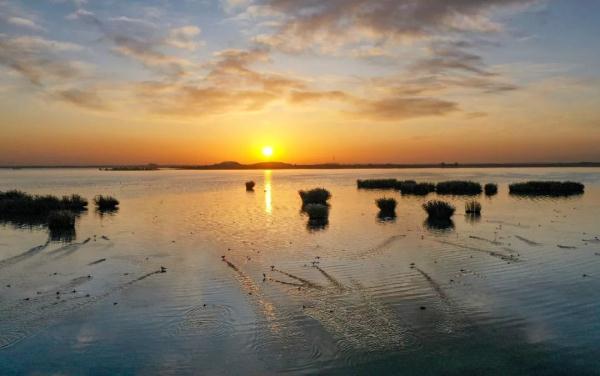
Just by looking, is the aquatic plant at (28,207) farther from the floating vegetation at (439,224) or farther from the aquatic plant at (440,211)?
the aquatic plant at (440,211)

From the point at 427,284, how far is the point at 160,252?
12879 millimetres

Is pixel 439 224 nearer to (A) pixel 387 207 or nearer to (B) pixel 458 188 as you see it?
(A) pixel 387 207

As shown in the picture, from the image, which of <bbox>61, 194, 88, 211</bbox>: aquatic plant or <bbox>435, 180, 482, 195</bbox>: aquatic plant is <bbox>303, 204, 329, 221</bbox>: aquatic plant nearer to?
<bbox>61, 194, 88, 211</bbox>: aquatic plant

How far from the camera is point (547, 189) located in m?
61.6

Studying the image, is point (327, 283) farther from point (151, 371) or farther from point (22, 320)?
point (22, 320)

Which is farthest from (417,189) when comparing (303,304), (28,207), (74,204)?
(303,304)

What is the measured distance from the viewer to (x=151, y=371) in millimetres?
9203

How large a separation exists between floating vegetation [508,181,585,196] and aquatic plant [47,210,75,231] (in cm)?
5236

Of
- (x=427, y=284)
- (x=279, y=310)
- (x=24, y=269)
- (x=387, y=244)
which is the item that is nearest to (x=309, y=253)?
(x=387, y=244)

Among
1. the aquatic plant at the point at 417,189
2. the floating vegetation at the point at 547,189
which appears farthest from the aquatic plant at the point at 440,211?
the floating vegetation at the point at 547,189

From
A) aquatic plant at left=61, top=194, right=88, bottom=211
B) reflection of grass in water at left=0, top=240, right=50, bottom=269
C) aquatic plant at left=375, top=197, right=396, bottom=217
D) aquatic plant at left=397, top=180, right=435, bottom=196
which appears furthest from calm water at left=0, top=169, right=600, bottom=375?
aquatic plant at left=397, top=180, right=435, bottom=196

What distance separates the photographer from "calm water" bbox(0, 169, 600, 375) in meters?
9.67

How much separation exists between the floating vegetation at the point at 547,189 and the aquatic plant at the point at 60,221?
52.4 meters

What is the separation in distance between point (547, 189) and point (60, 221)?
5857 centimetres
